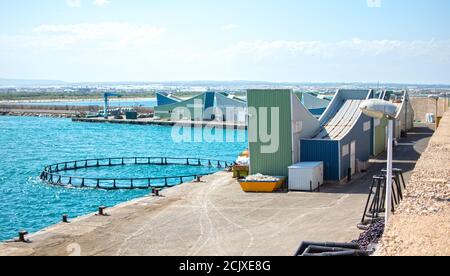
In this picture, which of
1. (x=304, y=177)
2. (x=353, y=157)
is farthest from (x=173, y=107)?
(x=304, y=177)

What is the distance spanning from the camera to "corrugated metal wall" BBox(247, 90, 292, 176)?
90.8 feet

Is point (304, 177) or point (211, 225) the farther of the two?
point (304, 177)

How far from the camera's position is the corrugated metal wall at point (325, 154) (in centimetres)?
2789

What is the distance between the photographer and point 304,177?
85.0 feet

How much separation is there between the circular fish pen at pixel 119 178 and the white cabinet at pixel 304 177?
246 inches

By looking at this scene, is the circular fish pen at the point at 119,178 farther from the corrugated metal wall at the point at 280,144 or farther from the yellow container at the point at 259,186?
the yellow container at the point at 259,186

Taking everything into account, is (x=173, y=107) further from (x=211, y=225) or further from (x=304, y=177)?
(x=211, y=225)

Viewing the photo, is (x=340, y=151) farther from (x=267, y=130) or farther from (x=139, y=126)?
(x=139, y=126)

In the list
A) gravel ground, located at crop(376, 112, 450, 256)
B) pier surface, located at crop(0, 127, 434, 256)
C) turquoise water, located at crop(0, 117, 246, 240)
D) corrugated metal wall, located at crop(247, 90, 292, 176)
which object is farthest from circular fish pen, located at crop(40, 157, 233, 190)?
gravel ground, located at crop(376, 112, 450, 256)

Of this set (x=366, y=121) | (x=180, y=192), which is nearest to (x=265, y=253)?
(x=180, y=192)

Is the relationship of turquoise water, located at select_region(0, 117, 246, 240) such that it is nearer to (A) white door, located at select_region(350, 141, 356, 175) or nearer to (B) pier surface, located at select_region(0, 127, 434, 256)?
(B) pier surface, located at select_region(0, 127, 434, 256)

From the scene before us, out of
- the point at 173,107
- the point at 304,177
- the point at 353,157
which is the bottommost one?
the point at 304,177

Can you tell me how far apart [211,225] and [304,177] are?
7.86 metres

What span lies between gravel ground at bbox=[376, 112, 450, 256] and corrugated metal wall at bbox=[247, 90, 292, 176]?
1247cm
